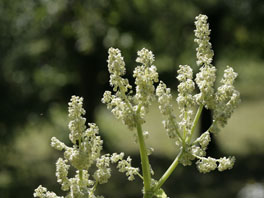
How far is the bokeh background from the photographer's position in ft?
32.4

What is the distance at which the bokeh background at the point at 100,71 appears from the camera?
9867mm

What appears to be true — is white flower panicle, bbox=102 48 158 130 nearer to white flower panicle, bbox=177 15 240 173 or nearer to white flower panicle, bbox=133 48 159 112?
white flower panicle, bbox=133 48 159 112

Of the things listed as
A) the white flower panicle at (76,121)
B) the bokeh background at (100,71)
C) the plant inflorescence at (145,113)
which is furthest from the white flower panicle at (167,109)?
the bokeh background at (100,71)

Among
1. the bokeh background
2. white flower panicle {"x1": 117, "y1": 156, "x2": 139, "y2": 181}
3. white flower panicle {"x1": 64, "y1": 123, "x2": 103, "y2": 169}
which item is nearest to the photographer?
white flower panicle {"x1": 64, "y1": 123, "x2": 103, "y2": 169}

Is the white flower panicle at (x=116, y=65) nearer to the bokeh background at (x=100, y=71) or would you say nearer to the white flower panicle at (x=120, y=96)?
the white flower panicle at (x=120, y=96)

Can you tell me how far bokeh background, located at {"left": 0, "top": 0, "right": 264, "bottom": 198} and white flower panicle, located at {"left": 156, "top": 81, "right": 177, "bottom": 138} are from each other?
200 inches

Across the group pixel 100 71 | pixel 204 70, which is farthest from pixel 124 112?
pixel 100 71

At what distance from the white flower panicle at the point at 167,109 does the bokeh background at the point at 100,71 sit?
5.07m

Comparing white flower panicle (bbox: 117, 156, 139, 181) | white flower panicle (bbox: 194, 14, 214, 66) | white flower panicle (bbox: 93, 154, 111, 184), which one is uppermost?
white flower panicle (bbox: 194, 14, 214, 66)

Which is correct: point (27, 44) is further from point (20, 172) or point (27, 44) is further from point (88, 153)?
point (88, 153)

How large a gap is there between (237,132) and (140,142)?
17115mm

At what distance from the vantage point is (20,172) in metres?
12.4

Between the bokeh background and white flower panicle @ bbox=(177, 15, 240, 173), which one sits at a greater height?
the bokeh background

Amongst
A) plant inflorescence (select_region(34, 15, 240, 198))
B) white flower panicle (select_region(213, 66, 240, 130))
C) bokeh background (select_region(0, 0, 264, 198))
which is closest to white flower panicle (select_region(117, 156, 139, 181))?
plant inflorescence (select_region(34, 15, 240, 198))
